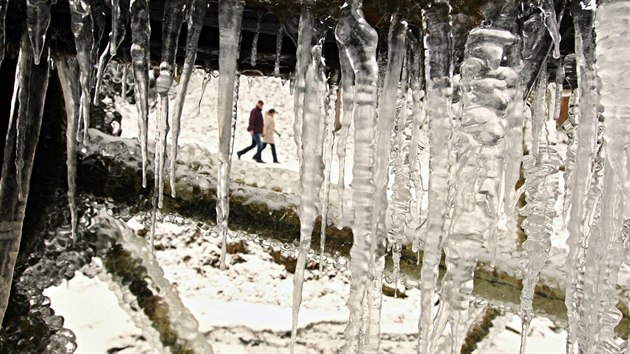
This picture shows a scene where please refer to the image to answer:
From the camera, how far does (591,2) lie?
102 centimetres

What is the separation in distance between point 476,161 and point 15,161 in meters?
1.11

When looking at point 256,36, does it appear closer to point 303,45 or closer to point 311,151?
point 303,45

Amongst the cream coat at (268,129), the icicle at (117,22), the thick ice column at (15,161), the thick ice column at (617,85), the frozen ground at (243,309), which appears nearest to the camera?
the thick ice column at (617,85)

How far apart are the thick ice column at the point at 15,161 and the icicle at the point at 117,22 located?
339 mm

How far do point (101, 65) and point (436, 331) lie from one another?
34.8 inches

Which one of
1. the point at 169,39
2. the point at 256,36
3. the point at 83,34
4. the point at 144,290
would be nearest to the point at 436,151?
the point at 256,36

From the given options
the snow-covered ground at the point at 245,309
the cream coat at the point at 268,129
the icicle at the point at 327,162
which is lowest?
the snow-covered ground at the point at 245,309

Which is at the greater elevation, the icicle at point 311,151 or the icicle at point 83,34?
the icicle at point 83,34

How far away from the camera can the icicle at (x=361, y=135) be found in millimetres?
1061

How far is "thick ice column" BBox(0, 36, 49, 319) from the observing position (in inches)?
55.7

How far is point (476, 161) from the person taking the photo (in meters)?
1.06

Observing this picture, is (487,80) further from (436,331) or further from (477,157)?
(436,331)

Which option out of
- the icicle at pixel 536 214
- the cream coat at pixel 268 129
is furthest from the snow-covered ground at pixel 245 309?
the cream coat at pixel 268 129

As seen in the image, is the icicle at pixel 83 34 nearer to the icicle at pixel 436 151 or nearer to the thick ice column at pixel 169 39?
the thick ice column at pixel 169 39
